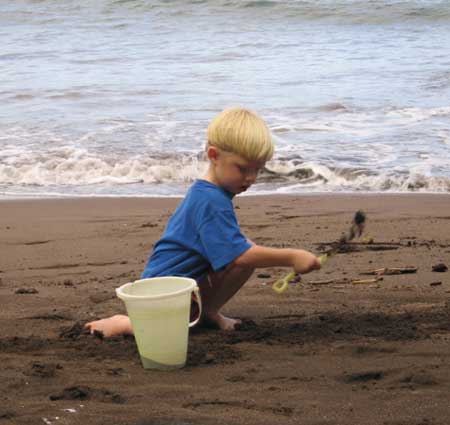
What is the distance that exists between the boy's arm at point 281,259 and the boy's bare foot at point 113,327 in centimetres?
52

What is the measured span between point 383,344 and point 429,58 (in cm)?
1136

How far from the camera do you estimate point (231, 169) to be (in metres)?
3.45

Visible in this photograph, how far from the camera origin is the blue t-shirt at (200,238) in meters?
3.40

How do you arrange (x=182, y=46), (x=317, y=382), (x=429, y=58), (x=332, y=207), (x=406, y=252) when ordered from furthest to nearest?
(x=182, y=46) → (x=429, y=58) → (x=332, y=207) → (x=406, y=252) → (x=317, y=382)

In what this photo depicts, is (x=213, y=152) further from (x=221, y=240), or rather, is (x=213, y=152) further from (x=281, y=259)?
(x=281, y=259)

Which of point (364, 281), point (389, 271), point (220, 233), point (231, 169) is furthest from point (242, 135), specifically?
point (389, 271)

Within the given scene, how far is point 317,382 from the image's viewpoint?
305cm

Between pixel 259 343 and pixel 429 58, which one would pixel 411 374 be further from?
pixel 429 58

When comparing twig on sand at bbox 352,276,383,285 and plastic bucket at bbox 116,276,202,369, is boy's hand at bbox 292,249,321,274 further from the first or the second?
twig on sand at bbox 352,276,383,285

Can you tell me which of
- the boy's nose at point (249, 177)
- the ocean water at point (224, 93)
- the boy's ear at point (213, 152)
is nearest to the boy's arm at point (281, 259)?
the boy's nose at point (249, 177)

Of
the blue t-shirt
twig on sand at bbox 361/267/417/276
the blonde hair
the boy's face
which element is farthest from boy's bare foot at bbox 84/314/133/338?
twig on sand at bbox 361/267/417/276

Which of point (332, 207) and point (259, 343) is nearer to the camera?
point (259, 343)

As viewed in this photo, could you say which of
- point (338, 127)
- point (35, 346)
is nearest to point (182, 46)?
point (338, 127)

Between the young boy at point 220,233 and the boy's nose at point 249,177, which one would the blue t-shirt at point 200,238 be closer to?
the young boy at point 220,233
